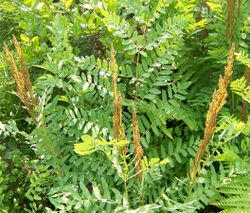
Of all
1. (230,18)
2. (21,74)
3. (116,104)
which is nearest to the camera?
(116,104)

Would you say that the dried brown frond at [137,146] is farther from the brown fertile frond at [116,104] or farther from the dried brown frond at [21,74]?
the dried brown frond at [21,74]

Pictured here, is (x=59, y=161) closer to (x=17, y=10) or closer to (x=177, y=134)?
(x=177, y=134)

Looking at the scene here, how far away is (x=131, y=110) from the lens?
1778mm

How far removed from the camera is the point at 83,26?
194cm

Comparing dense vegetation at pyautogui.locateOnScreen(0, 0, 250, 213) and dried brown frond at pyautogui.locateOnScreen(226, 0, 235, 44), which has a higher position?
dried brown frond at pyautogui.locateOnScreen(226, 0, 235, 44)

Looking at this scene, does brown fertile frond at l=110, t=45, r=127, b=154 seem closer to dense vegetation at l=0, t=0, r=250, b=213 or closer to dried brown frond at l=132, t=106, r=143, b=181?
dried brown frond at l=132, t=106, r=143, b=181

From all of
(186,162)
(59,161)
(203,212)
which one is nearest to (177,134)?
(186,162)

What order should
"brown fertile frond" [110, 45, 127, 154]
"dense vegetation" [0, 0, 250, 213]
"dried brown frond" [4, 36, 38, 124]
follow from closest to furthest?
"brown fertile frond" [110, 45, 127, 154], "dried brown frond" [4, 36, 38, 124], "dense vegetation" [0, 0, 250, 213]

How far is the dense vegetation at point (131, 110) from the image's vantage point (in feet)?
5.29

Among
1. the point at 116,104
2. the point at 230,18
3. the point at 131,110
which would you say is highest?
the point at 230,18

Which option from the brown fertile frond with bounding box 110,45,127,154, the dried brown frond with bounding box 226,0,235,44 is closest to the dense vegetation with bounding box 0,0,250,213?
the dried brown frond with bounding box 226,0,235,44

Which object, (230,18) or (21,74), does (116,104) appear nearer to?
(21,74)

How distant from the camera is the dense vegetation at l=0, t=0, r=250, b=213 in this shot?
161cm

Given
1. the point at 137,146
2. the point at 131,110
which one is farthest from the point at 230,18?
the point at 137,146
